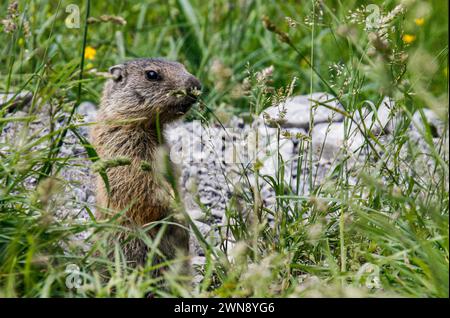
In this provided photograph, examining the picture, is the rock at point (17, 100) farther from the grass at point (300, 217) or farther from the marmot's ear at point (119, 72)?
the marmot's ear at point (119, 72)

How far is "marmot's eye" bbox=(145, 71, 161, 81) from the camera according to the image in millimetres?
5082

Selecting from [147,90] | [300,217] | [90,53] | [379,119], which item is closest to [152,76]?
[147,90]

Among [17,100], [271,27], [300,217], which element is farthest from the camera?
[17,100]

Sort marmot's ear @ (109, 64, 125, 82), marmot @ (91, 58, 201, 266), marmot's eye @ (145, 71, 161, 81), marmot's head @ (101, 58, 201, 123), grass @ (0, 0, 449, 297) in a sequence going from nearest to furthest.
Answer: grass @ (0, 0, 449, 297)
marmot @ (91, 58, 201, 266)
marmot's head @ (101, 58, 201, 123)
marmot's eye @ (145, 71, 161, 81)
marmot's ear @ (109, 64, 125, 82)

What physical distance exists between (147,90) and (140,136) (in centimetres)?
37

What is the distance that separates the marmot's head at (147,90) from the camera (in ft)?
16.1

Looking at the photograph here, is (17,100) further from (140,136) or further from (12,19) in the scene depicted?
(12,19)

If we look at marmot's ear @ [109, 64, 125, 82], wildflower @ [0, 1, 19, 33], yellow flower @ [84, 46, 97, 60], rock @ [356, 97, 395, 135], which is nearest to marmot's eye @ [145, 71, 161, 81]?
marmot's ear @ [109, 64, 125, 82]

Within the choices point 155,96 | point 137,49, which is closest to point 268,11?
point 137,49

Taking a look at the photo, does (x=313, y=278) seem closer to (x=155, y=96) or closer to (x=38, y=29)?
(x=155, y=96)

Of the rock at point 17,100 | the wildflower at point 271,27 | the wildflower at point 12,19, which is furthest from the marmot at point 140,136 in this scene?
the wildflower at point 271,27

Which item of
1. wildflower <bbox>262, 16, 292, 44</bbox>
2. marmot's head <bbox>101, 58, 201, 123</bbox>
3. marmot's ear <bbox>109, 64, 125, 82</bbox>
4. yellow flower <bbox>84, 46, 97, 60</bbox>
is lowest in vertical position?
wildflower <bbox>262, 16, 292, 44</bbox>

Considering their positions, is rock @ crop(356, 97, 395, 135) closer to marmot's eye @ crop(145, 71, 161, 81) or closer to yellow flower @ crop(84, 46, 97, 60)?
marmot's eye @ crop(145, 71, 161, 81)

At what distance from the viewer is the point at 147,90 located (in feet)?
16.6
